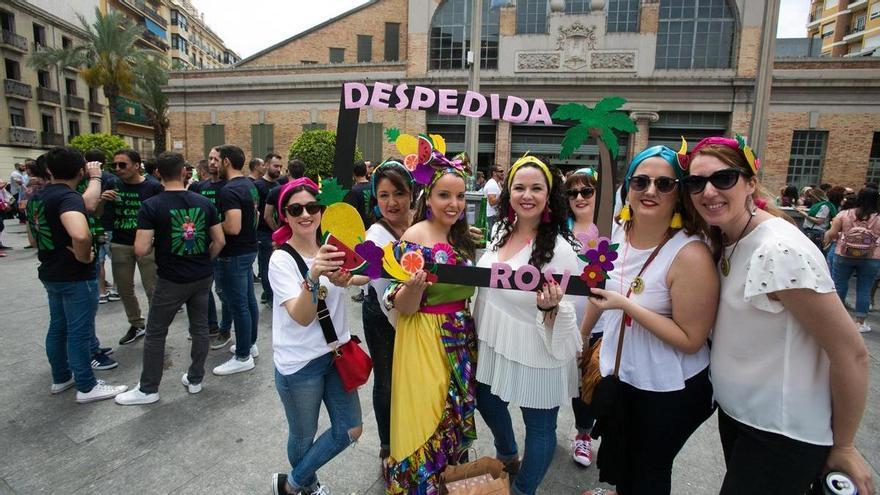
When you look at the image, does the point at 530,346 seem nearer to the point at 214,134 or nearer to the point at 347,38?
the point at 347,38

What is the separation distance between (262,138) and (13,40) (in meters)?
21.4

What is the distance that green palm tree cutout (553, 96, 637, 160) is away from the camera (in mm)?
2008

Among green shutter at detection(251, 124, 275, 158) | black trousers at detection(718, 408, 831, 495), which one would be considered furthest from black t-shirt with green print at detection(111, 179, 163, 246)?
green shutter at detection(251, 124, 275, 158)

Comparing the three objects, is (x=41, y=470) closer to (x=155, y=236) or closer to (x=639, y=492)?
(x=155, y=236)

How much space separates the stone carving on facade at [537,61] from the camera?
59.2ft

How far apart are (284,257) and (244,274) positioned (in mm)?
2341

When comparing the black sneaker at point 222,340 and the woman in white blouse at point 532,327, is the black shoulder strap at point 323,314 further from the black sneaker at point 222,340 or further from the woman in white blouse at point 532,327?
the black sneaker at point 222,340

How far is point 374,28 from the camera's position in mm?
22188

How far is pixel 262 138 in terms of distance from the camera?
21594 mm

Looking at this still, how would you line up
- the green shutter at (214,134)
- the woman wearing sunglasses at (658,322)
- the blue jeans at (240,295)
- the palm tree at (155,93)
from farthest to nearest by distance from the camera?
the palm tree at (155,93) < the green shutter at (214,134) < the blue jeans at (240,295) < the woman wearing sunglasses at (658,322)

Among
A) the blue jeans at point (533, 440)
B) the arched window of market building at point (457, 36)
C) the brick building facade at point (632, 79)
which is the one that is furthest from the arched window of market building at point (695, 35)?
the blue jeans at point (533, 440)

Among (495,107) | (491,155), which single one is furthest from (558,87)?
(495,107)

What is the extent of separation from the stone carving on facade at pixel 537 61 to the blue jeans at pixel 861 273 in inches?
578

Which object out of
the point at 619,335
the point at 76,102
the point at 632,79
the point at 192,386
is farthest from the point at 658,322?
the point at 76,102
